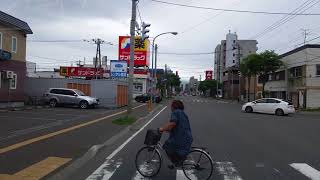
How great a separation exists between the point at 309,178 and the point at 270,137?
30.9 feet

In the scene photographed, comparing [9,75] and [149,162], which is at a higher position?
[9,75]

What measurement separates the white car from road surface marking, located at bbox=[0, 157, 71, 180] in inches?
1251

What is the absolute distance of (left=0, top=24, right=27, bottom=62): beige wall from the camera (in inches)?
1366

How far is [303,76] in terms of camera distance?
185 feet

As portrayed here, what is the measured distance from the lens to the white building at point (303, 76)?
54875mm

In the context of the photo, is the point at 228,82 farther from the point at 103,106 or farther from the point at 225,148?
the point at 225,148

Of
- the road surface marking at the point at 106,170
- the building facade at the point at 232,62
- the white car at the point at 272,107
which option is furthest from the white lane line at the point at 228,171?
the building facade at the point at 232,62

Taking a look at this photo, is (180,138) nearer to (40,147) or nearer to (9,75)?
(40,147)

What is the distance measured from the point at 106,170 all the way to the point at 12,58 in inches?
1078

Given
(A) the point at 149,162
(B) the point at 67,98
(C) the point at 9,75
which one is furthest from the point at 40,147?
(B) the point at 67,98

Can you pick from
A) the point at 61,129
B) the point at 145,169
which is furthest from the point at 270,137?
the point at 145,169

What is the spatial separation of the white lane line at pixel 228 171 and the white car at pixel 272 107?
30.1m

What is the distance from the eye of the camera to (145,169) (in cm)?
1029

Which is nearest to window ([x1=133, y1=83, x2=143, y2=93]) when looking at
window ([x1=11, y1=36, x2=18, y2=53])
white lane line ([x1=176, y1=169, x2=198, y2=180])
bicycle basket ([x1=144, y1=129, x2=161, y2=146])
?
window ([x1=11, y1=36, x2=18, y2=53])
